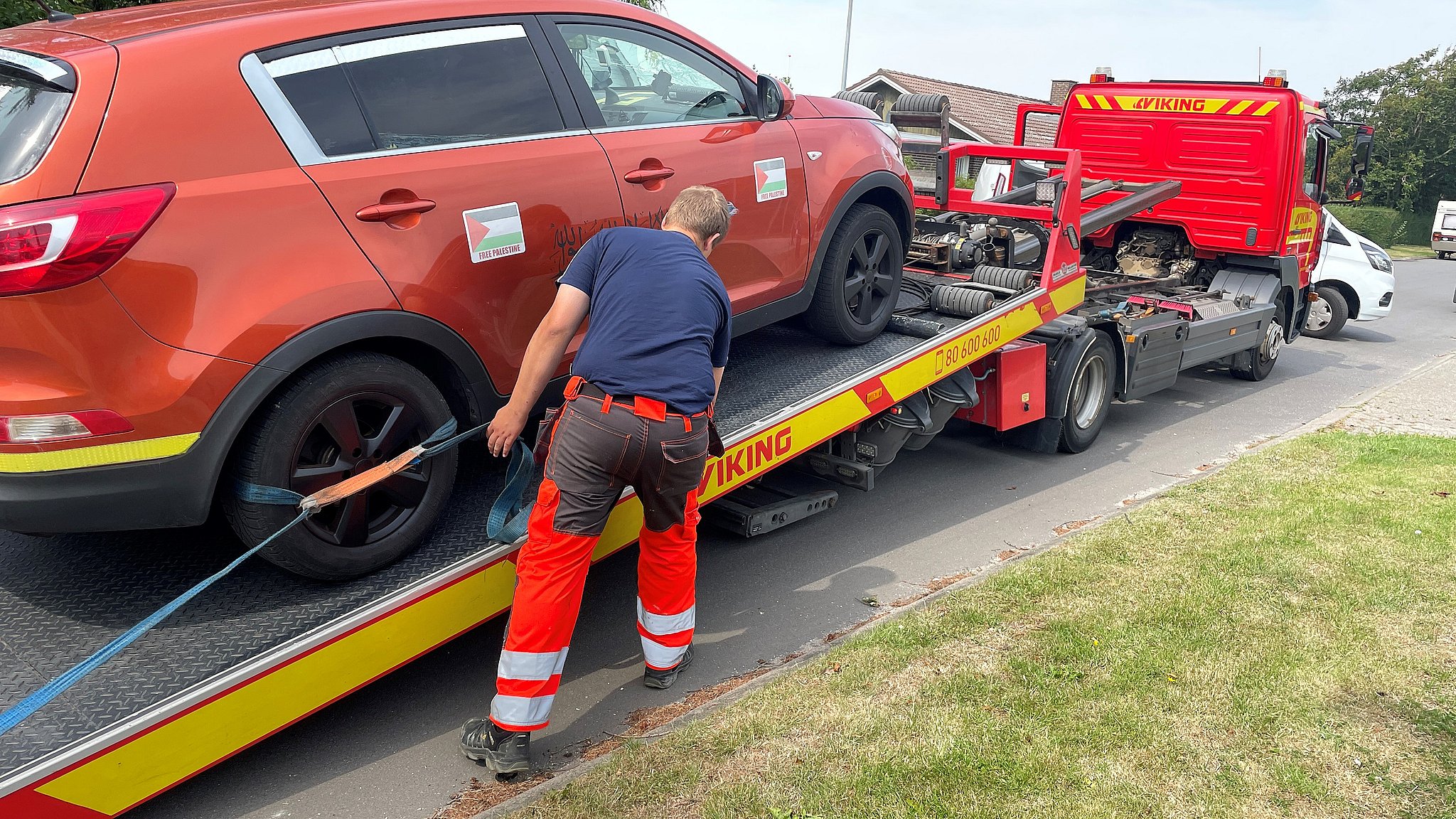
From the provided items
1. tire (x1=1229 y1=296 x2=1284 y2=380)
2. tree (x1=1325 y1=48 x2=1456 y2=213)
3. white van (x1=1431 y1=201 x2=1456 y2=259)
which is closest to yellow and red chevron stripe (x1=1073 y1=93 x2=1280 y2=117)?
tire (x1=1229 y1=296 x2=1284 y2=380)

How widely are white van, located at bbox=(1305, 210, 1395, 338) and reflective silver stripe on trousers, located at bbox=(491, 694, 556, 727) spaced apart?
12.3m

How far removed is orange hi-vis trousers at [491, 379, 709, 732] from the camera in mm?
3209

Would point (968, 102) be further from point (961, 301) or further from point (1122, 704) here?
point (1122, 704)

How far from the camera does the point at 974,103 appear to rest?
3347cm

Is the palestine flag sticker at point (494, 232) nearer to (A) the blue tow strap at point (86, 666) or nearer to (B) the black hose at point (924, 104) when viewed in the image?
(A) the blue tow strap at point (86, 666)

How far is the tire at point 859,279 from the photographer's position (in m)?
4.98

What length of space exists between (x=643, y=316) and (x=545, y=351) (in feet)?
1.12

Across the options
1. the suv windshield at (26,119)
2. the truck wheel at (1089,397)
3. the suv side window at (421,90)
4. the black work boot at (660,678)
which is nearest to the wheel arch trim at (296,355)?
the suv side window at (421,90)

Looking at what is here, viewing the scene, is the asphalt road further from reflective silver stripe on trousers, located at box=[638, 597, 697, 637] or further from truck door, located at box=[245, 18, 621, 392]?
truck door, located at box=[245, 18, 621, 392]

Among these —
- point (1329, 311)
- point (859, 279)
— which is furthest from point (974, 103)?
point (859, 279)

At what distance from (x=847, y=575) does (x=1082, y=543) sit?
1207mm

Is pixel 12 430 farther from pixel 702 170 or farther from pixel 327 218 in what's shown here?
pixel 702 170

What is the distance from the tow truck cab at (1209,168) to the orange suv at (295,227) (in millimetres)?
6265

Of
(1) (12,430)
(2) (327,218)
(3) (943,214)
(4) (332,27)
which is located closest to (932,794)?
(2) (327,218)
